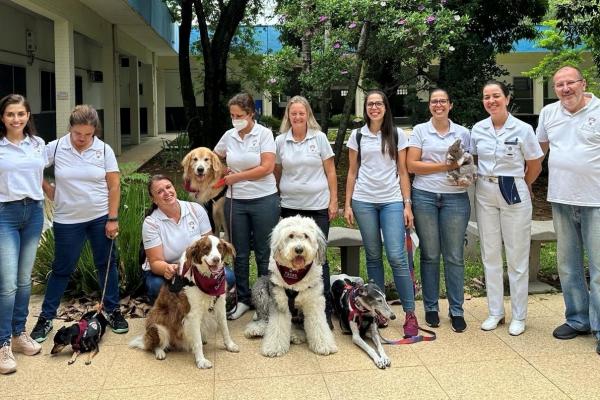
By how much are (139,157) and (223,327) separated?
13.6m

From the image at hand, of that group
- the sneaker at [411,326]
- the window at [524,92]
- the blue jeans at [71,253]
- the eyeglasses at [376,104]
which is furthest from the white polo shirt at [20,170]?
the window at [524,92]

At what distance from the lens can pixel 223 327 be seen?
4.69m

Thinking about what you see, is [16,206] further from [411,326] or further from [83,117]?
[411,326]

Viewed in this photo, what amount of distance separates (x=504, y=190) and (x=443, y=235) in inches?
24.9

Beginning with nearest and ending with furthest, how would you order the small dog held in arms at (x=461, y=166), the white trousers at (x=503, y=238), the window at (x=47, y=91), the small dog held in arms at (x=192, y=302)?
the small dog held in arms at (x=192, y=302)
the small dog held in arms at (x=461, y=166)
the white trousers at (x=503, y=238)
the window at (x=47, y=91)

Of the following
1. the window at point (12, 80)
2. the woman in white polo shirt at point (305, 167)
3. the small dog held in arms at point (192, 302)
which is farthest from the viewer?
the window at point (12, 80)

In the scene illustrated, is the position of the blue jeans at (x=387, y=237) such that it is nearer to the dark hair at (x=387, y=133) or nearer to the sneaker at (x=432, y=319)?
the sneaker at (x=432, y=319)

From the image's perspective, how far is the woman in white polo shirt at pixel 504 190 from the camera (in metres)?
4.78

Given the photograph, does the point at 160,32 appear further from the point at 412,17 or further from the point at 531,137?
the point at 531,137

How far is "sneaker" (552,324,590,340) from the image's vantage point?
16.1 ft

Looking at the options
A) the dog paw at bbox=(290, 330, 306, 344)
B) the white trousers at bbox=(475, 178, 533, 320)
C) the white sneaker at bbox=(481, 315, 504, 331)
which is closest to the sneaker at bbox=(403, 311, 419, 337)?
the white sneaker at bbox=(481, 315, 504, 331)

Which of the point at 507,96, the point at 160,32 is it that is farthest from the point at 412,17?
the point at 160,32

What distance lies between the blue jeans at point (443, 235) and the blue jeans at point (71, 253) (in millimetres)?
2658

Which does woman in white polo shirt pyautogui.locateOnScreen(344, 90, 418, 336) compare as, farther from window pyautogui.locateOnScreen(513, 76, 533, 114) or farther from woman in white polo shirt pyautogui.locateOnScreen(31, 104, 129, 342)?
window pyautogui.locateOnScreen(513, 76, 533, 114)
